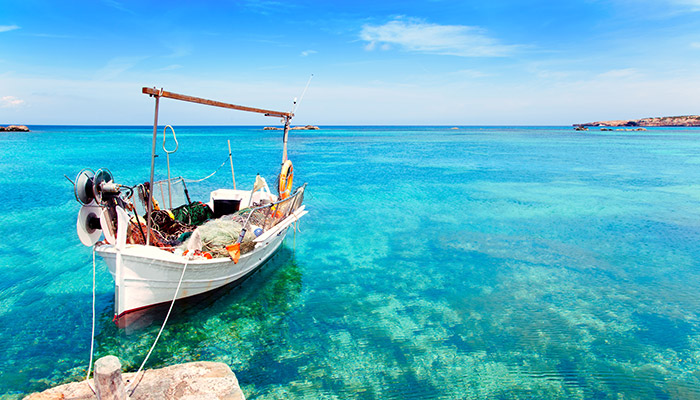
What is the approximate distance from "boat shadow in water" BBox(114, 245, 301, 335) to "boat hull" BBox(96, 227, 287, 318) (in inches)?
8.9

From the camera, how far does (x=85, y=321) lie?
7930 millimetres

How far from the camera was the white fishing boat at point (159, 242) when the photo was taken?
22.4ft

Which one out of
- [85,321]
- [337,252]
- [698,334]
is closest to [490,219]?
[337,252]

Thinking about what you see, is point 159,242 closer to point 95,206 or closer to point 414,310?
point 95,206

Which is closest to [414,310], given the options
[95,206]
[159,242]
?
[159,242]

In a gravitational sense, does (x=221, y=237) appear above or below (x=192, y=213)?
below

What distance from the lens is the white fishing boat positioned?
22.4ft

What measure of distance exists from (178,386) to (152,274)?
8.33 ft

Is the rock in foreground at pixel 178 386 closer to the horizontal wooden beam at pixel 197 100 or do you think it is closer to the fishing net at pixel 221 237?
the fishing net at pixel 221 237

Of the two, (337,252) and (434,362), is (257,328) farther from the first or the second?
(337,252)

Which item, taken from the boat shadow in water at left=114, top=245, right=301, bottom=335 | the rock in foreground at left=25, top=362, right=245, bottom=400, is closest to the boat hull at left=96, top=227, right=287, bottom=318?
the boat shadow in water at left=114, top=245, right=301, bottom=335

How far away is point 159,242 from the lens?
26.2ft

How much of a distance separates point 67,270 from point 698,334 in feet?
49.0

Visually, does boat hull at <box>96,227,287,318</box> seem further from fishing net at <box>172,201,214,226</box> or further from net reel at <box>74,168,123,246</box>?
fishing net at <box>172,201,214,226</box>
